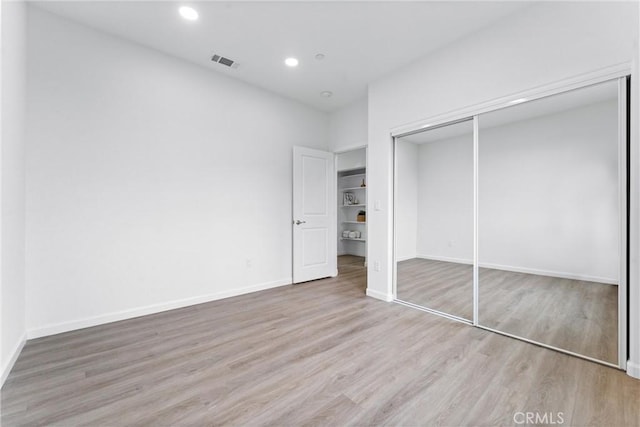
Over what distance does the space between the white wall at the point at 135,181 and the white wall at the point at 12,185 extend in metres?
0.16

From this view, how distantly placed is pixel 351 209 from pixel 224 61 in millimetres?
4783

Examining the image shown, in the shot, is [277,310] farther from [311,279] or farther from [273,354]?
[311,279]

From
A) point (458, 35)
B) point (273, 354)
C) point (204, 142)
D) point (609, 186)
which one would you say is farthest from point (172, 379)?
point (458, 35)

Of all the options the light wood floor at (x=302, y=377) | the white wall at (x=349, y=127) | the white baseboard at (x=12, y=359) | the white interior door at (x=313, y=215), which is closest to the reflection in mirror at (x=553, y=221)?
the light wood floor at (x=302, y=377)

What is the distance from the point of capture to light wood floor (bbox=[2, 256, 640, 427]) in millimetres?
1440

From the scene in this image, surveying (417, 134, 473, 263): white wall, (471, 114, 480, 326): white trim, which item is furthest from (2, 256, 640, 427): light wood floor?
(417, 134, 473, 263): white wall

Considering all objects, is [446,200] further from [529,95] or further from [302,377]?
[302,377]

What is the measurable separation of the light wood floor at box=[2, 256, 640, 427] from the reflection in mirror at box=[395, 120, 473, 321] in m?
0.79

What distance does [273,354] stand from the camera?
2072 mm

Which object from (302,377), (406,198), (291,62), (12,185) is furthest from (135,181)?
(406,198)

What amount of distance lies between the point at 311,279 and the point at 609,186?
359 cm

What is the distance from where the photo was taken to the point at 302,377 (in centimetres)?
177

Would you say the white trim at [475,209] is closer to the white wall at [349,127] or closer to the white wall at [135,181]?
the white wall at [349,127]

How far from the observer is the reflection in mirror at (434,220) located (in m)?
3.06
